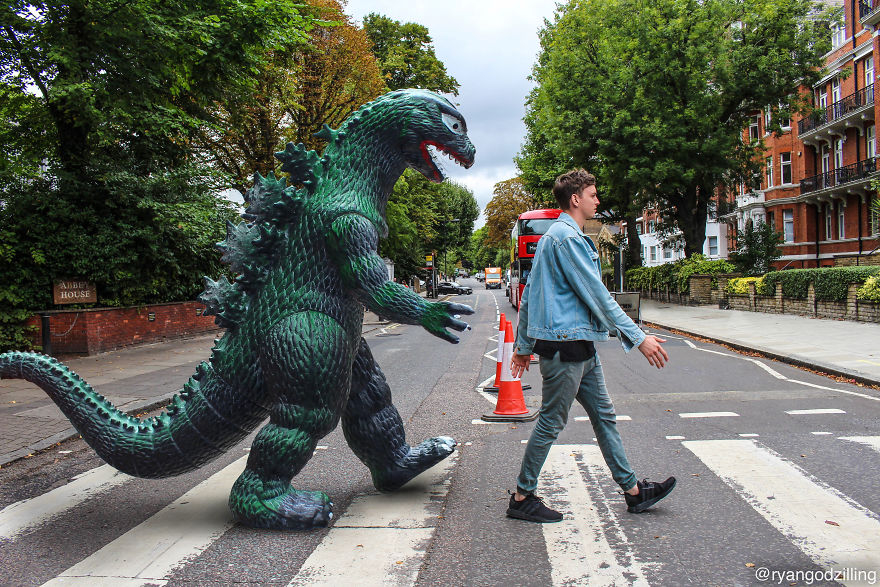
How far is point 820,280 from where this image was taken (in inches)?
647

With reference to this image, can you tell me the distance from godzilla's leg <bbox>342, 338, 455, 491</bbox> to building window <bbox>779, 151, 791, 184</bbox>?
3808 centimetres

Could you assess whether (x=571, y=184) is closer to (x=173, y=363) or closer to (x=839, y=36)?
(x=173, y=363)

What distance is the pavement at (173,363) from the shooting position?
624cm

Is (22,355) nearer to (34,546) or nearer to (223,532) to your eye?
(34,546)

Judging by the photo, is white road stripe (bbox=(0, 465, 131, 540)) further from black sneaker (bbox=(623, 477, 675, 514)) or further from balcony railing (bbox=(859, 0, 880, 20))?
balcony railing (bbox=(859, 0, 880, 20))

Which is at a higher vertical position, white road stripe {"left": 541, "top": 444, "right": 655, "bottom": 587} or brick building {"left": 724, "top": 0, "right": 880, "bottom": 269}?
brick building {"left": 724, "top": 0, "right": 880, "bottom": 269}

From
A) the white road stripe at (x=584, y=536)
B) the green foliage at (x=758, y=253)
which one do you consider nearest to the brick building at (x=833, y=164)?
the green foliage at (x=758, y=253)

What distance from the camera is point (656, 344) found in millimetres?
3268

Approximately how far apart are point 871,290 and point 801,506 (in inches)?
519

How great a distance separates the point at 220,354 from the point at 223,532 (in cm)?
97

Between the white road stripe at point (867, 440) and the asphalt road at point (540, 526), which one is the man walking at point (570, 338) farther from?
the white road stripe at point (867, 440)

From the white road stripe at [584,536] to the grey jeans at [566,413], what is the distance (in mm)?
260

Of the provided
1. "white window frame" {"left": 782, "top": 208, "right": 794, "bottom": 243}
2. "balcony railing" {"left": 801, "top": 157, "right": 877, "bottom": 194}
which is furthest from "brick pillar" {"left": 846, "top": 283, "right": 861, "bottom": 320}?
"white window frame" {"left": 782, "top": 208, "right": 794, "bottom": 243}

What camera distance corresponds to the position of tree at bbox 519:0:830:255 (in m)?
24.5
